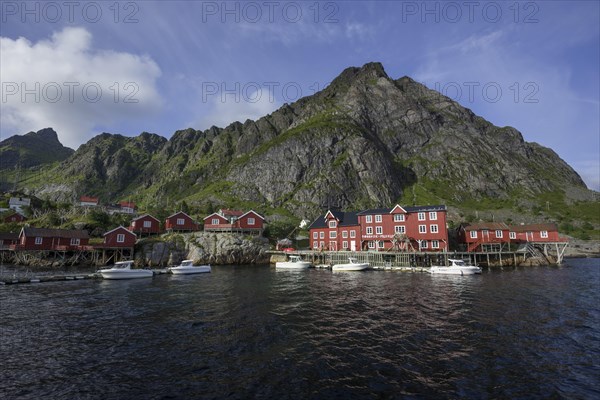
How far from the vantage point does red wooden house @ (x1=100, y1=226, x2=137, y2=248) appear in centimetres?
7088

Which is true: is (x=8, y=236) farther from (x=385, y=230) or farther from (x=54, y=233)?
(x=385, y=230)

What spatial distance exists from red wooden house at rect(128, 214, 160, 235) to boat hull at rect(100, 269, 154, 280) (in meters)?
35.2

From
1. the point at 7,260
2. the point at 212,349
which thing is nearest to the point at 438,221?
the point at 212,349

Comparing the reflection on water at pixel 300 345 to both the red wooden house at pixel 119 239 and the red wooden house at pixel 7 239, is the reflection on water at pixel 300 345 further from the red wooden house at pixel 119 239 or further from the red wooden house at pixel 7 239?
the red wooden house at pixel 7 239

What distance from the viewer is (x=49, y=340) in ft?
67.6

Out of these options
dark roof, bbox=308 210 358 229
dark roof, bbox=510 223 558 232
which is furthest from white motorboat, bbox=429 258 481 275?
dark roof, bbox=510 223 558 232

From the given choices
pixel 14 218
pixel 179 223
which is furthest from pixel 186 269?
pixel 14 218

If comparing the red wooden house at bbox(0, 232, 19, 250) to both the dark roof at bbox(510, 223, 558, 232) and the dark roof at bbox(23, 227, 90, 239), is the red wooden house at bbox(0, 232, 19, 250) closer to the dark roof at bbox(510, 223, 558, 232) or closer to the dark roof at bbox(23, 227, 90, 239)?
the dark roof at bbox(23, 227, 90, 239)

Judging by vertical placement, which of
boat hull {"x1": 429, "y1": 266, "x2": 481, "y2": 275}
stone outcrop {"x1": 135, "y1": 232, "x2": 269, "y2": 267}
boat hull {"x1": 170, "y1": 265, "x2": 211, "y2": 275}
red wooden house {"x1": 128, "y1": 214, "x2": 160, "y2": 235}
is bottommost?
boat hull {"x1": 429, "y1": 266, "x2": 481, "y2": 275}

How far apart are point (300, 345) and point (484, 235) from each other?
66.8 metres

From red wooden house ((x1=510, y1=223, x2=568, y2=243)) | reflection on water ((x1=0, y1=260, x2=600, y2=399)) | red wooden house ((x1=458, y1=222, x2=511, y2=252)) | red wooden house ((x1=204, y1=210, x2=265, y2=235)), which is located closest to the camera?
reflection on water ((x1=0, y1=260, x2=600, y2=399))

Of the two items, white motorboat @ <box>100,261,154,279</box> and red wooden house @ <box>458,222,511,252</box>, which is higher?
red wooden house @ <box>458,222,511,252</box>

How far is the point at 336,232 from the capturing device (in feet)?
268

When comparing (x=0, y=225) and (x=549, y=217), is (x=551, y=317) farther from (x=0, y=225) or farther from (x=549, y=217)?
(x=549, y=217)
